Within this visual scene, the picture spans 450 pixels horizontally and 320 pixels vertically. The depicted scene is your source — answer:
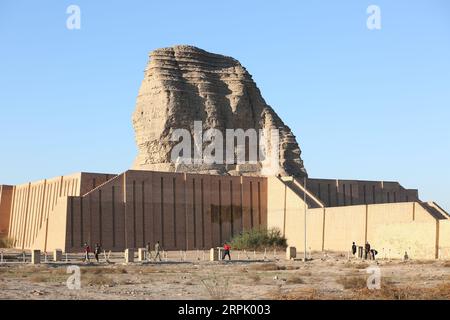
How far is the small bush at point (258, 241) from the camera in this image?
5248 cm

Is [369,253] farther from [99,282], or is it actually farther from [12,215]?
[12,215]

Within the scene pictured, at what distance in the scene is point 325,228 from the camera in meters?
50.2

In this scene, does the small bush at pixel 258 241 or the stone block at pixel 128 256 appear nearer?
the stone block at pixel 128 256

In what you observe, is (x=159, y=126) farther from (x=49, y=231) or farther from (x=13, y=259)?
(x=13, y=259)

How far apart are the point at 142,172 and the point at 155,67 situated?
30767mm

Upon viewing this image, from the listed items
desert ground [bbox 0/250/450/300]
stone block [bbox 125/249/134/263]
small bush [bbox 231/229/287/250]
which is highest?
small bush [bbox 231/229/287/250]

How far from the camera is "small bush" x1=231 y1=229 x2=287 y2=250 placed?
5248 centimetres

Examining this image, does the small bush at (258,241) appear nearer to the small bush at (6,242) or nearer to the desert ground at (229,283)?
the desert ground at (229,283)

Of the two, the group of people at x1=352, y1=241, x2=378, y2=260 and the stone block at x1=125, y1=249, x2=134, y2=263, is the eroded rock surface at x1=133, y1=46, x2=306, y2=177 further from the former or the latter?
the stone block at x1=125, y1=249, x2=134, y2=263

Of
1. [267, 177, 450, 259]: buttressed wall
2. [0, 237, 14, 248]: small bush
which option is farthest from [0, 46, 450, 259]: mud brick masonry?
[0, 237, 14, 248]: small bush

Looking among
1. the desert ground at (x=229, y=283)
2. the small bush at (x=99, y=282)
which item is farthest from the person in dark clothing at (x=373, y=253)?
the small bush at (x=99, y=282)
